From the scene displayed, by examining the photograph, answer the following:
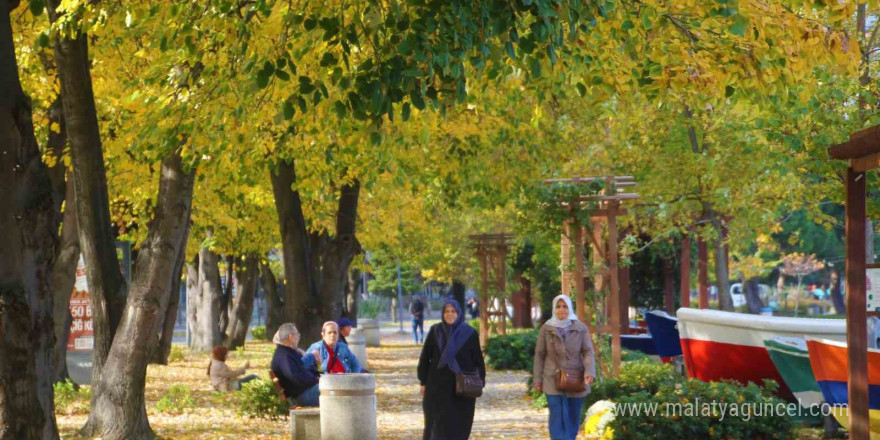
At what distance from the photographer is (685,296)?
97.8 ft

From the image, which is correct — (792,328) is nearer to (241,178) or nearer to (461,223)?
(241,178)

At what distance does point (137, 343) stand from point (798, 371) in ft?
26.2

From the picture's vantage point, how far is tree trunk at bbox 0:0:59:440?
8.67 meters

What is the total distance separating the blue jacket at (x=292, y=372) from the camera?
576 inches

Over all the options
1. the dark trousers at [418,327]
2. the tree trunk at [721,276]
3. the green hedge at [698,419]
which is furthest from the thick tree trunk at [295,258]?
the dark trousers at [418,327]

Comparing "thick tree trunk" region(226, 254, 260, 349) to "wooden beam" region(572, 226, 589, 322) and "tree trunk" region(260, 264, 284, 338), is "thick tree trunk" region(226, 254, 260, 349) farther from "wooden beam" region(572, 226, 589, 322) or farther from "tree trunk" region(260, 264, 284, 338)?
"wooden beam" region(572, 226, 589, 322)

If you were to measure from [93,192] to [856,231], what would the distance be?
7.71 metres

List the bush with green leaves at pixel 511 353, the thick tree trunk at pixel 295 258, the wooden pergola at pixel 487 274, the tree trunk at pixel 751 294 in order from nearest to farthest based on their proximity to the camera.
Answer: the thick tree trunk at pixel 295 258, the bush with green leaves at pixel 511 353, the wooden pergola at pixel 487 274, the tree trunk at pixel 751 294

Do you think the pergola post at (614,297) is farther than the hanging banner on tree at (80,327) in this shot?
No

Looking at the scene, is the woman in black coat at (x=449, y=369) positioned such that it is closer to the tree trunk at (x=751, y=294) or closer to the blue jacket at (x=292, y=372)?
the blue jacket at (x=292, y=372)

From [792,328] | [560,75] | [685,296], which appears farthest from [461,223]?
[560,75]

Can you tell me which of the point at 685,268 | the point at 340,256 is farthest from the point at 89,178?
the point at 685,268

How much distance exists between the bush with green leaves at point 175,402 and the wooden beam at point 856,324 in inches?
414

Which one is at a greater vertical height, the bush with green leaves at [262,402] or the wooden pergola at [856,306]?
the wooden pergola at [856,306]
